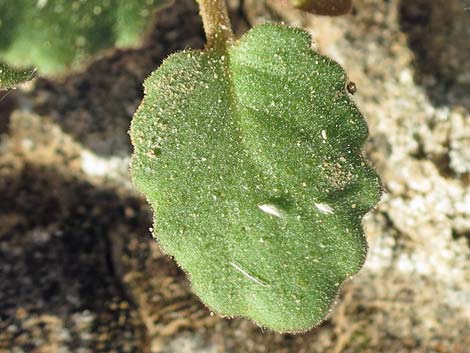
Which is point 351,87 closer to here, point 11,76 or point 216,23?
point 216,23

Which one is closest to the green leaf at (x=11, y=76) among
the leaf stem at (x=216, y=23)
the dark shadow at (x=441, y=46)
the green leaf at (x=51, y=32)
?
the green leaf at (x=51, y=32)

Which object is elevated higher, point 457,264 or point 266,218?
point 266,218

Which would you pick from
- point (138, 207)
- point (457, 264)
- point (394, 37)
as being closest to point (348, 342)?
point (457, 264)

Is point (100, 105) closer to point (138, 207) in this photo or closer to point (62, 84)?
point (62, 84)

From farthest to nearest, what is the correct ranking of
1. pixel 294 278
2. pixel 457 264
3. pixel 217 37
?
pixel 457 264
pixel 217 37
pixel 294 278

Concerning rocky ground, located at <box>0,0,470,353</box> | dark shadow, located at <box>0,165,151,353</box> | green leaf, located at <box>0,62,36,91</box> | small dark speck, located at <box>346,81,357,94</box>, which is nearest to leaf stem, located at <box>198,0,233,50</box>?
small dark speck, located at <box>346,81,357,94</box>

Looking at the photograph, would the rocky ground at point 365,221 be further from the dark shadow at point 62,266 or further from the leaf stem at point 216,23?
the leaf stem at point 216,23
